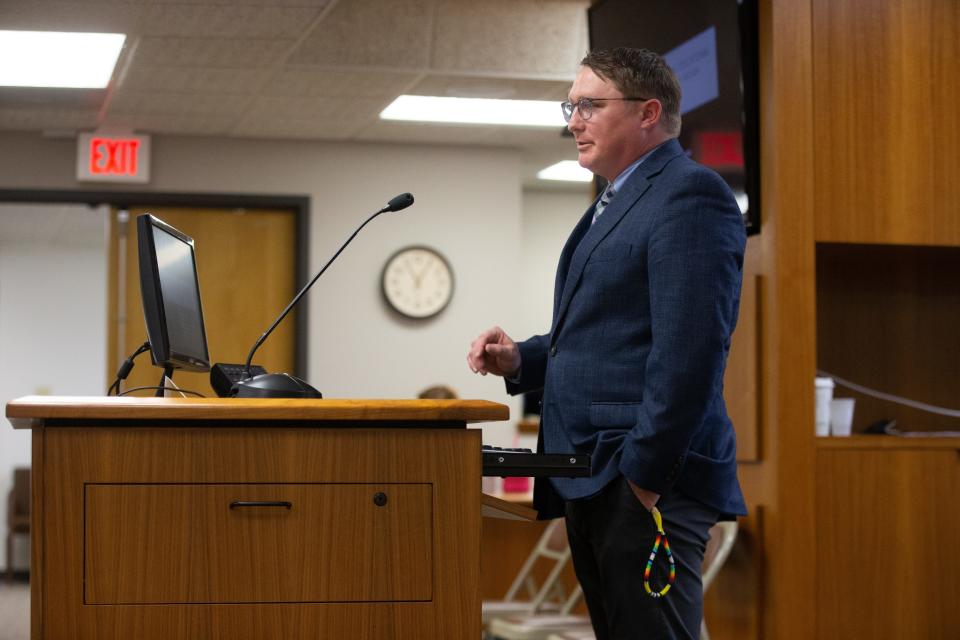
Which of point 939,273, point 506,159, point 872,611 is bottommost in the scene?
A: point 872,611

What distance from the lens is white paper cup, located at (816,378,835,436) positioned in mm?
3562

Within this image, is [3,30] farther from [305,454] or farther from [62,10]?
[305,454]

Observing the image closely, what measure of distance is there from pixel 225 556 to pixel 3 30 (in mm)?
4145

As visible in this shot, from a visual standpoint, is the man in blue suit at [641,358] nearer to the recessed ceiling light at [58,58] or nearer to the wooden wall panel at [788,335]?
the wooden wall panel at [788,335]

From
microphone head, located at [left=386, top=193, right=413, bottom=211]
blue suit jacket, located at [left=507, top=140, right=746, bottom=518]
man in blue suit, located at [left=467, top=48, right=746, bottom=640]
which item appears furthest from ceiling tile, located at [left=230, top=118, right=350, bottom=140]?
blue suit jacket, located at [left=507, top=140, right=746, bottom=518]

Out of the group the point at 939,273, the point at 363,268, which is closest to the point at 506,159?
the point at 363,268

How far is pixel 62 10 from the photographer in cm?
489

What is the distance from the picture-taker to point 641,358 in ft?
6.52

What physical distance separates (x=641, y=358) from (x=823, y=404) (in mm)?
1760

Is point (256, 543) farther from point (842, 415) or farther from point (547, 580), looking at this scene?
point (547, 580)

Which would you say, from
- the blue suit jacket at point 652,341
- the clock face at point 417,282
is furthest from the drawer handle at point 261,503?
the clock face at point 417,282

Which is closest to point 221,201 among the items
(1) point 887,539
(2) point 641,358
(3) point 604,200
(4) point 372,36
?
(4) point 372,36

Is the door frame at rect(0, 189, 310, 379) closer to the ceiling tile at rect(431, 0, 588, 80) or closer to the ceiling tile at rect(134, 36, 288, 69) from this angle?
the ceiling tile at rect(134, 36, 288, 69)

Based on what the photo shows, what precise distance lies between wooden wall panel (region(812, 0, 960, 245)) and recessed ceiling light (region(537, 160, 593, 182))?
175 inches
